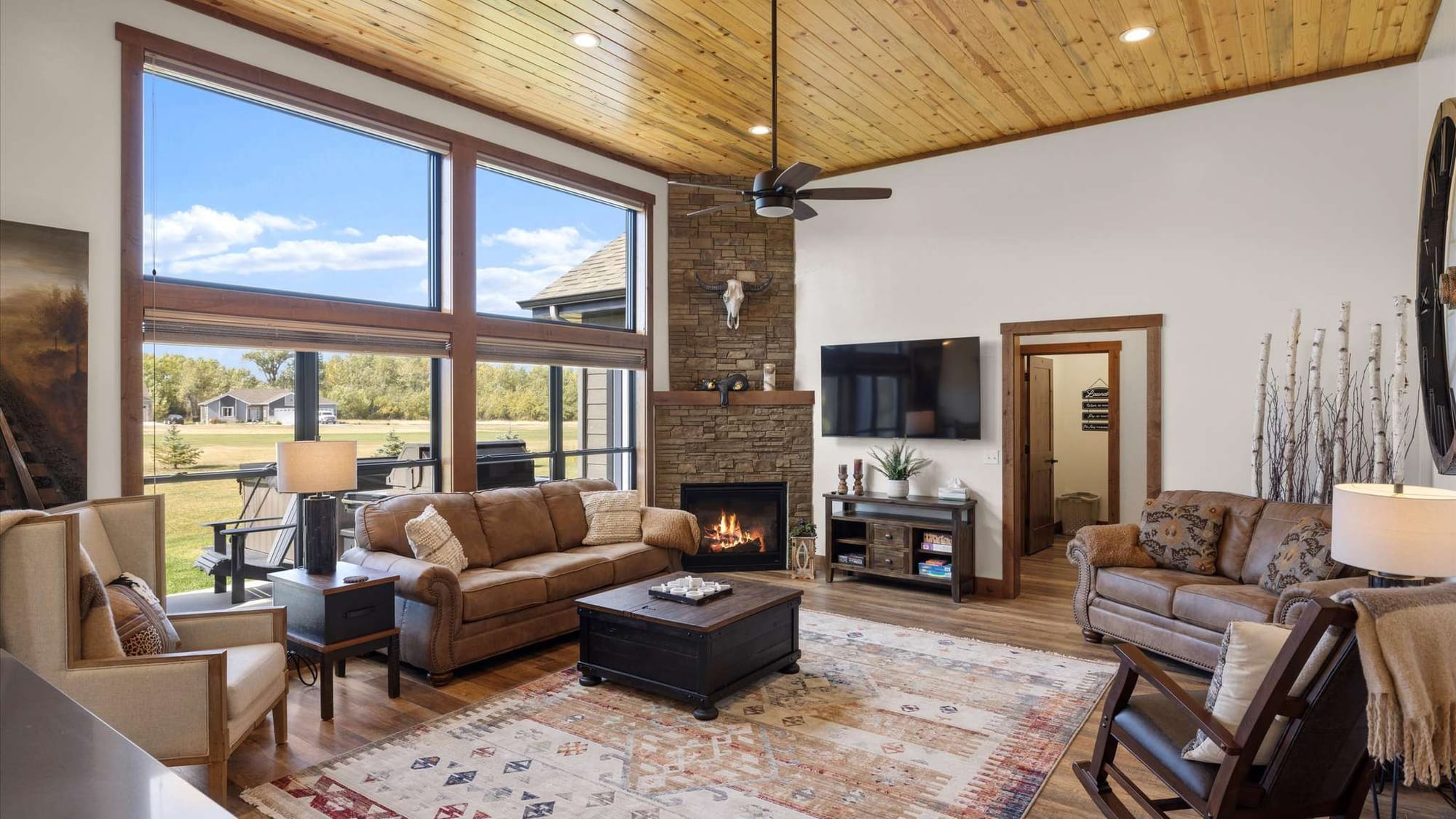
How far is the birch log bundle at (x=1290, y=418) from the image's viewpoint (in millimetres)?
4672

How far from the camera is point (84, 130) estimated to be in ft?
11.8

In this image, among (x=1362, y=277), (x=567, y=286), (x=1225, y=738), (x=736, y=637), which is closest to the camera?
(x=1225, y=738)

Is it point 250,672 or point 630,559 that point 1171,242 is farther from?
point 250,672

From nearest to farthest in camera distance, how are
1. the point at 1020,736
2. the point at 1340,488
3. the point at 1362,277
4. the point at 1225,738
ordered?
the point at 1225,738
the point at 1340,488
the point at 1020,736
the point at 1362,277

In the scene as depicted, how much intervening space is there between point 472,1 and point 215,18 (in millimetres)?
1390

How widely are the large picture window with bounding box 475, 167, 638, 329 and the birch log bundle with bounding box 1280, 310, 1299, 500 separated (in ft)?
15.8

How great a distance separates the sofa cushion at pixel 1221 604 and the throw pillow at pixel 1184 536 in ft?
0.95

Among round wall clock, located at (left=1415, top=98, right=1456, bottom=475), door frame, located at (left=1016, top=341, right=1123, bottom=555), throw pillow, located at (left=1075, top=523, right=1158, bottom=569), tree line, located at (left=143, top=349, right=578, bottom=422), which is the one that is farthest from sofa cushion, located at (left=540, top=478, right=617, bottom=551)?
round wall clock, located at (left=1415, top=98, right=1456, bottom=475)

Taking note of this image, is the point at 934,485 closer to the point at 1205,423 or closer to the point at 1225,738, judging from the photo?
the point at 1205,423

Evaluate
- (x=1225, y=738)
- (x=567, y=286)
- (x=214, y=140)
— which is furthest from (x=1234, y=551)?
(x=214, y=140)

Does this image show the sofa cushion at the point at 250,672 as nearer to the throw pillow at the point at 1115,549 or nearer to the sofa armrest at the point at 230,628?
the sofa armrest at the point at 230,628

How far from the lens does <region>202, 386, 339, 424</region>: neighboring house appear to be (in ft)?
13.8

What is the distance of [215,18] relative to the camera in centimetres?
405

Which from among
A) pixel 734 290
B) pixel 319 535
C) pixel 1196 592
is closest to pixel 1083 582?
pixel 1196 592
